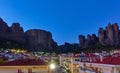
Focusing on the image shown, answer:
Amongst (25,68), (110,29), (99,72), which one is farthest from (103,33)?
(25,68)

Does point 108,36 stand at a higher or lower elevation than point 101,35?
lower

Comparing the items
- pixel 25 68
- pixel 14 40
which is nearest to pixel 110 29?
pixel 14 40

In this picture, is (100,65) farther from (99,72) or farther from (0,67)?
(0,67)

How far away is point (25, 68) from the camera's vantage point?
2177cm

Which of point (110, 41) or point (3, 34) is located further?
point (3, 34)

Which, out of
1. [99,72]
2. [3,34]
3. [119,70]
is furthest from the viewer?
[3,34]

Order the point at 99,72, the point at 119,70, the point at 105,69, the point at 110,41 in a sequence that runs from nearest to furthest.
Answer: the point at 119,70
the point at 105,69
the point at 99,72
the point at 110,41

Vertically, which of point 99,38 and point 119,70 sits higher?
point 99,38

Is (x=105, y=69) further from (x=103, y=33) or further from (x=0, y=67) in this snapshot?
(x=103, y=33)

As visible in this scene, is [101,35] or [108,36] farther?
[101,35]

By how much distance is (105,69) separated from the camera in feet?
105

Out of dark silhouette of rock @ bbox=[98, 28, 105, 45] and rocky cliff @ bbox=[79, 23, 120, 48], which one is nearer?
rocky cliff @ bbox=[79, 23, 120, 48]

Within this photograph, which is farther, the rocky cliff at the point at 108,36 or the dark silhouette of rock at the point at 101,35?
the dark silhouette of rock at the point at 101,35

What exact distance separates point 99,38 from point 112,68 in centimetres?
15561
